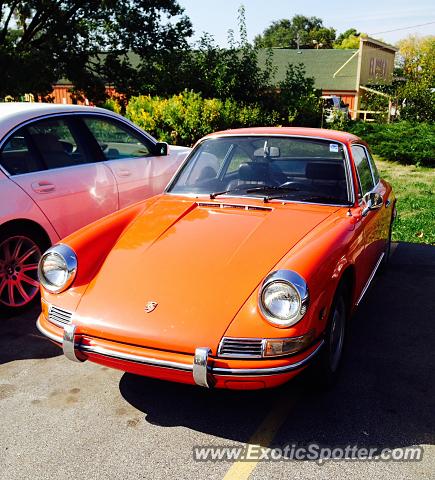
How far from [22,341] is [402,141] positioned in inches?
504

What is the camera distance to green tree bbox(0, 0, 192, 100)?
17.8 m

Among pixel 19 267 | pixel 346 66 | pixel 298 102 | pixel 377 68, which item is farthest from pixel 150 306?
pixel 377 68

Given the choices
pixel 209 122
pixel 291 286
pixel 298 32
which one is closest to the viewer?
pixel 291 286

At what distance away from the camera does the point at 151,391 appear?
344 cm

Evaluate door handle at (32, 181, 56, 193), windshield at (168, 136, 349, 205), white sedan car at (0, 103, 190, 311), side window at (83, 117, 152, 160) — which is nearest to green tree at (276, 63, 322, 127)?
side window at (83, 117, 152, 160)

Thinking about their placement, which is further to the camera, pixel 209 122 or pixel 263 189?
pixel 209 122

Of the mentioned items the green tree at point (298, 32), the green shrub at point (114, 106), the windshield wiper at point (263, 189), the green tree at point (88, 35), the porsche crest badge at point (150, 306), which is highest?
the green tree at point (298, 32)

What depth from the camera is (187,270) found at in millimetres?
3225

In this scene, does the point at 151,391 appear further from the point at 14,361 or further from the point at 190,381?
the point at 14,361

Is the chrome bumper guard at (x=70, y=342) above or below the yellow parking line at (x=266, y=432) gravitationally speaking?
above

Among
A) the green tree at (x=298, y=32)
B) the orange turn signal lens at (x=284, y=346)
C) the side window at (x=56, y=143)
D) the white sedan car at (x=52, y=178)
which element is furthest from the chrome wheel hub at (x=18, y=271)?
the green tree at (x=298, y=32)

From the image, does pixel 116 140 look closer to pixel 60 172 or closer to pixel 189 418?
pixel 60 172

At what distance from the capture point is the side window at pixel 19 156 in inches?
178

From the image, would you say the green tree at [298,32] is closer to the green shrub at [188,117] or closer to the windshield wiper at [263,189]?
the green shrub at [188,117]
